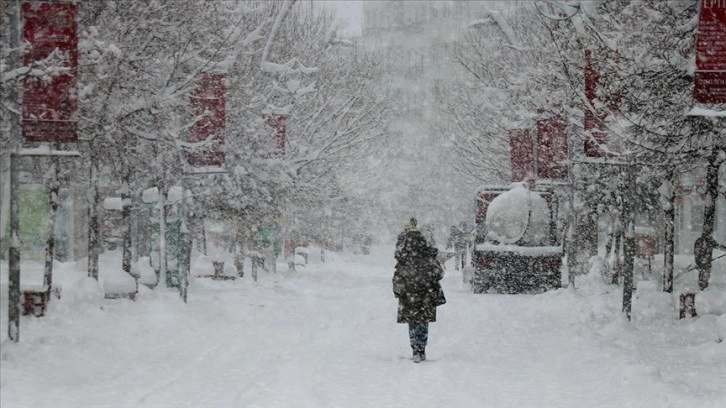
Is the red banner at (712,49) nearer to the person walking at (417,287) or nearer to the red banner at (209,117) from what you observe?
the person walking at (417,287)

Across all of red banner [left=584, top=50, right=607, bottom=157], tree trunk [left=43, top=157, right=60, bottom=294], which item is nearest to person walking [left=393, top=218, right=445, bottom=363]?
red banner [left=584, top=50, right=607, bottom=157]

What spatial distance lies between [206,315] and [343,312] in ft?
10.7

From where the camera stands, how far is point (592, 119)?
1285 cm

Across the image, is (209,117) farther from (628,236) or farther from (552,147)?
(552,147)

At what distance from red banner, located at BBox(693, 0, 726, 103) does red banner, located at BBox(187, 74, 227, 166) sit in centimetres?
802

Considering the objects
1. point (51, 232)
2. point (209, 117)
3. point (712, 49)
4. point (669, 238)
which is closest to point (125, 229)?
point (209, 117)

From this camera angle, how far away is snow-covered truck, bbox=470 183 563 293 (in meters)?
22.8

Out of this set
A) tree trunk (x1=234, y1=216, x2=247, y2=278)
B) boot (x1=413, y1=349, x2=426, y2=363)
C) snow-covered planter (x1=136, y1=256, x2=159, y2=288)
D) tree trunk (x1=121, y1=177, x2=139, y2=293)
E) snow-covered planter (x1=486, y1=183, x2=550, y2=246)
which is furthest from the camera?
tree trunk (x1=234, y1=216, x2=247, y2=278)

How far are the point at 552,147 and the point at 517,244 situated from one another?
513cm

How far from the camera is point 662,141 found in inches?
491

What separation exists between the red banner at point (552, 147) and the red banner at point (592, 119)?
5298 mm

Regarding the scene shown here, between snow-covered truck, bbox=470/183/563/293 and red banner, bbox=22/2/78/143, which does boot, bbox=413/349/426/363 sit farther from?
snow-covered truck, bbox=470/183/563/293

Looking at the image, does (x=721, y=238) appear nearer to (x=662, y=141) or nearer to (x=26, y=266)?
(x=662, y=141)

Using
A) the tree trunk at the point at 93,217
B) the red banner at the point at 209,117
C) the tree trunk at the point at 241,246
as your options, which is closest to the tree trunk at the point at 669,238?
the red banner at the point at 209,117
